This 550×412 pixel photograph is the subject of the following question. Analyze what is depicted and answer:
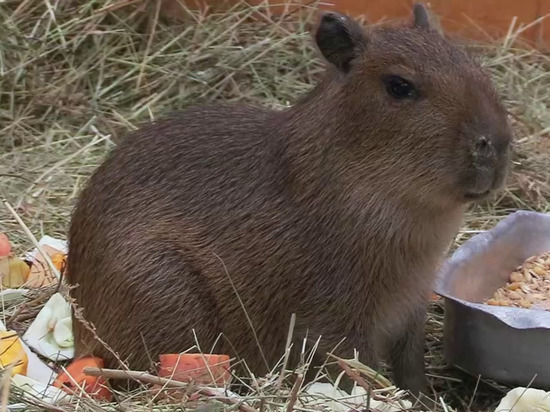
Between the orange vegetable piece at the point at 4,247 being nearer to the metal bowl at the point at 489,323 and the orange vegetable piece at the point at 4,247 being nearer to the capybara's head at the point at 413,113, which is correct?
the capybara's head at the point at 413,113

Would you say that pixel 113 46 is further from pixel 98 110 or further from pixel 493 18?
pixel 493 18

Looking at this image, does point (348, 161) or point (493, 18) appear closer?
point (348, 161)

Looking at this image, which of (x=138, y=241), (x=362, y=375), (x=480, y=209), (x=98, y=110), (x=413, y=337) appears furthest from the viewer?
(x=98, y=110)

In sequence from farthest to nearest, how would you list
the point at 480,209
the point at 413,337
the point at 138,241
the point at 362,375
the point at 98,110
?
the point at 98,110 → the point at 480,209 → the point at 413,337 → the point at 138,241 → the point at 362,375

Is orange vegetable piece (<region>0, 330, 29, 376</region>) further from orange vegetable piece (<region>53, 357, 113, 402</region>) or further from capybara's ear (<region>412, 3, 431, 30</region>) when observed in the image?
capybara's ear (<region>412, 3, 431, 30</region>)

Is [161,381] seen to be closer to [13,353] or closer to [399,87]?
[13,353]

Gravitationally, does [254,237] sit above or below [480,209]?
above

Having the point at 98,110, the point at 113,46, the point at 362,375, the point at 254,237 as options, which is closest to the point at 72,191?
the point at 98,110

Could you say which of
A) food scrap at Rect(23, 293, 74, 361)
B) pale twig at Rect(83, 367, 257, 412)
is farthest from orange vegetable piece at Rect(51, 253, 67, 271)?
pale twig at Rect(83, 367, 257, 412)

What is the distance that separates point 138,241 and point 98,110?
2.25 meters

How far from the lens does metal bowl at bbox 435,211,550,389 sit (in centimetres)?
338

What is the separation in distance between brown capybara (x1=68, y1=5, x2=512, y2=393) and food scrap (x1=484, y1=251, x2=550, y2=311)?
1.46ft

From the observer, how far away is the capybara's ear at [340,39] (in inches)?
133

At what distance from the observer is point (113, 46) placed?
5.79 meters
